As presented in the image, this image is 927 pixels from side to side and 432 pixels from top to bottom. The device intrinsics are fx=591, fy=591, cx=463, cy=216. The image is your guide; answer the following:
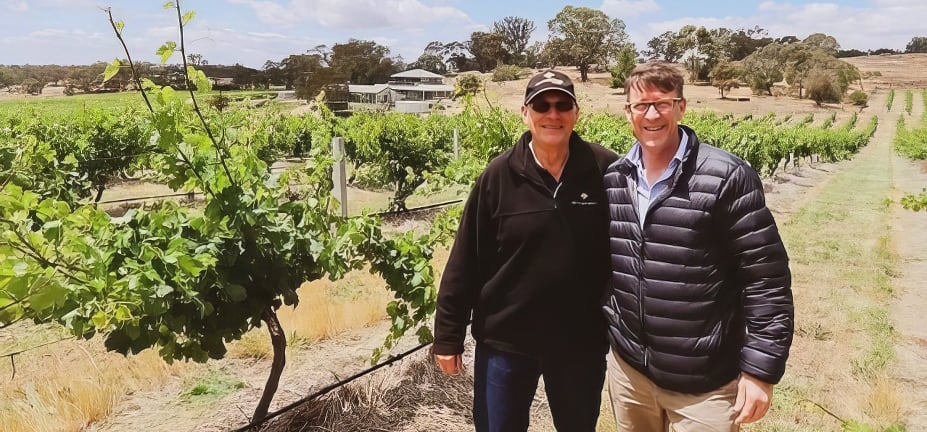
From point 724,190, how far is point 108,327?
217cm

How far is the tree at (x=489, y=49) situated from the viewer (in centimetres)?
9119

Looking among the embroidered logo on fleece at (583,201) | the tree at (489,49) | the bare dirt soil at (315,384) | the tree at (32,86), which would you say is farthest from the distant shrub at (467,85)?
the tree at (489,49)

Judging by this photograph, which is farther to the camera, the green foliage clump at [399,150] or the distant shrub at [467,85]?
the green foliage clump at [399,150]

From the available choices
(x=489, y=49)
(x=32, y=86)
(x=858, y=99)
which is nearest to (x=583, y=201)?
(x=32, y=86)

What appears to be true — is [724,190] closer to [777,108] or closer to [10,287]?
[10,287]

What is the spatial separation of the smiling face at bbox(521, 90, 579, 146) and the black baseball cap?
15 millimetres

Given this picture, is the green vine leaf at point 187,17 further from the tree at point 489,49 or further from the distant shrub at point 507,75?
the tree at point 489,49

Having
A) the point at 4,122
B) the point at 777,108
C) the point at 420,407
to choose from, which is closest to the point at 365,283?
the point at 420,407

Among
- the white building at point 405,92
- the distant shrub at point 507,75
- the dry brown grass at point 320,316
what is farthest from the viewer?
the distant shrub at point 507,75

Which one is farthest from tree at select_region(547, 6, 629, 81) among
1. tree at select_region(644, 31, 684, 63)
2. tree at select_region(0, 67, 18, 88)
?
tree at select_region(0, 67, 18, 88)

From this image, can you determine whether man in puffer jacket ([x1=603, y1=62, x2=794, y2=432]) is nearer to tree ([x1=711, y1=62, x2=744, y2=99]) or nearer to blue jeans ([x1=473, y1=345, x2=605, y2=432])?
blue jeans ([x1=473, y1=345, x2=605, y2=432])

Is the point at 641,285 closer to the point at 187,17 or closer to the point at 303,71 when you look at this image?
the point at 187,17

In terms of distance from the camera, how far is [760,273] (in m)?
1.63

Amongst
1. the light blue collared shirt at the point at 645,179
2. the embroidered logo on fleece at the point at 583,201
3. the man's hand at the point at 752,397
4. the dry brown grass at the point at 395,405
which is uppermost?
the light blue collared shirt at the point at 645,179
